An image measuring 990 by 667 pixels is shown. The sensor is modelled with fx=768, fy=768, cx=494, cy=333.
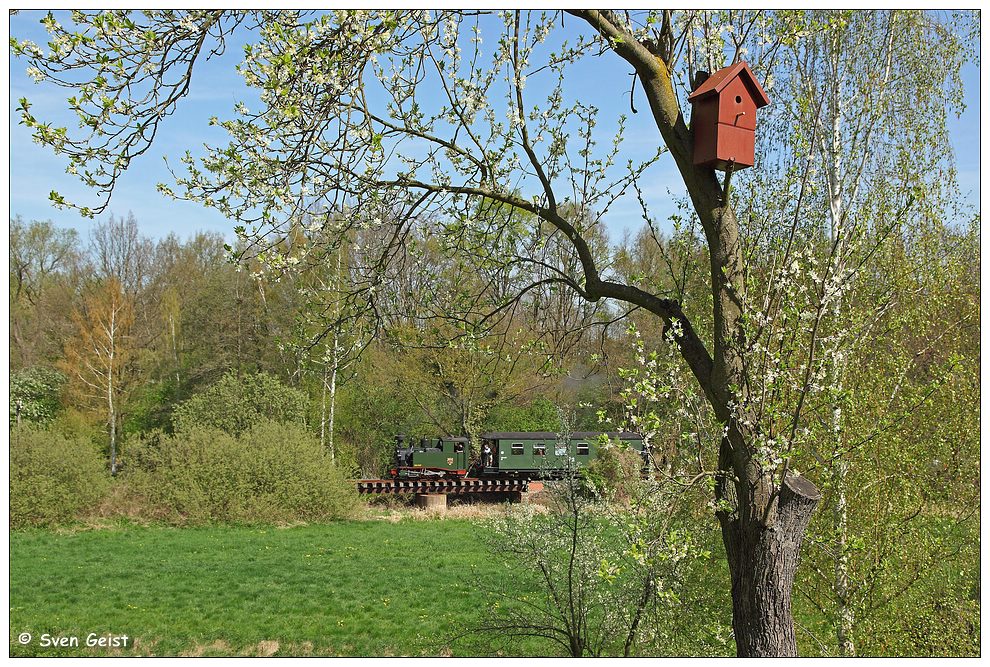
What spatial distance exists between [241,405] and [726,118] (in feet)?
47.7

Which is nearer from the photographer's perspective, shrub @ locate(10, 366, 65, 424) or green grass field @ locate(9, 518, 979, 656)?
green grass field @ locate(9, 518, 979, 656)

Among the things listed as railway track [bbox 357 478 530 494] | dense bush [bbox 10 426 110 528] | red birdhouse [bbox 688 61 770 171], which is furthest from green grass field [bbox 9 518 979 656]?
red birdhouse [bbox 688 61 770 171]

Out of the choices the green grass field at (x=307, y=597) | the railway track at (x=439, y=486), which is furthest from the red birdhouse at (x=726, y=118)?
the railway track at (x=439, y=486)

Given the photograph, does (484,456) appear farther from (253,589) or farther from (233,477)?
(253,589)

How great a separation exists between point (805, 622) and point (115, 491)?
12.7 metres

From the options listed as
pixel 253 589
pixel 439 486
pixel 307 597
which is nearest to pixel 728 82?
pixel 307 597

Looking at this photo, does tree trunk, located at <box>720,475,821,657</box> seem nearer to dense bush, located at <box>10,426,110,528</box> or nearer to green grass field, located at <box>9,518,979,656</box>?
green grass field, located at <box>9,518,979,656</box>

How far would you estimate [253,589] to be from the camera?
9617mm

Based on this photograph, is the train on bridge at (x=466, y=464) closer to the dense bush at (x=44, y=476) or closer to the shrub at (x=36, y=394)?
the dense bush at (x=44, y=476)

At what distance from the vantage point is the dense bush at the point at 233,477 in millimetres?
13852

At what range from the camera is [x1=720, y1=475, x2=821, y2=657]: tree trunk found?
115 inches

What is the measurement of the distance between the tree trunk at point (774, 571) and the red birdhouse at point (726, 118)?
1.28 metres

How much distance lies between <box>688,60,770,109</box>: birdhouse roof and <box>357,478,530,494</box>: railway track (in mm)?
13764

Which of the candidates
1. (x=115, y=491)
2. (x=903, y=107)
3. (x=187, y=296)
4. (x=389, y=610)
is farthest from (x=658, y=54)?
(x=187, y=296)
